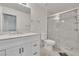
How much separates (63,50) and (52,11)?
37.2 inches

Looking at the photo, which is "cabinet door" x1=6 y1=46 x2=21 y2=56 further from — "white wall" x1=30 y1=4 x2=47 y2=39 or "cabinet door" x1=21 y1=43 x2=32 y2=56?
"white wall" x1=30 y1=4 x2=47 y2=39

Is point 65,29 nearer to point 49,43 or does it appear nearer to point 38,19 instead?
point 49,43

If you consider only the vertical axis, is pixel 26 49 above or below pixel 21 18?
below

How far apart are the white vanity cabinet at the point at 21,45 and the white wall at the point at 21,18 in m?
0.26

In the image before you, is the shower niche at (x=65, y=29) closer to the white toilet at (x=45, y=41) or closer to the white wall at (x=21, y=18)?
the white toilet at (x=45, y=41)

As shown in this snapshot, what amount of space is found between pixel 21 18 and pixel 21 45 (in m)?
0.54

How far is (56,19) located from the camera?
181cm

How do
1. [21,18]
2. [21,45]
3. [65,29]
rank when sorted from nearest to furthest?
1. [21,45]
2. [21,18]
3. [65,29]

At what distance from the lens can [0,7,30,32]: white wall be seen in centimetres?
136

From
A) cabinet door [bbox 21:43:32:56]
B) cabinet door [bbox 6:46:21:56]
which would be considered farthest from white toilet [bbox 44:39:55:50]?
cabinet door [bbox 6:46:21:56]

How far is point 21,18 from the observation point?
149 cm

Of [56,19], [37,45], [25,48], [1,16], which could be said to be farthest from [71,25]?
[1,16]

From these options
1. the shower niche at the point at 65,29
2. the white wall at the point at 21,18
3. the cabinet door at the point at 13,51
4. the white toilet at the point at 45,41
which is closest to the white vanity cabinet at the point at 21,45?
the cabinet door at the point at 13,51

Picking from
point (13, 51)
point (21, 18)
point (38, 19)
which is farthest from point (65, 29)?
point (13, 51)
